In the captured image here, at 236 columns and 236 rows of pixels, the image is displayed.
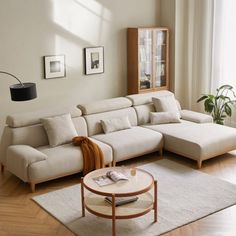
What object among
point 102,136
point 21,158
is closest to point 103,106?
point 102,136

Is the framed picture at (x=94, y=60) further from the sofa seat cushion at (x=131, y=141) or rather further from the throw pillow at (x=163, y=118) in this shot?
the sofa seat cushion at (x=131, y=141)

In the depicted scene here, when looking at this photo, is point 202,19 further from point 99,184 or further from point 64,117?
point 99,184

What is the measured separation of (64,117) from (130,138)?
91cm

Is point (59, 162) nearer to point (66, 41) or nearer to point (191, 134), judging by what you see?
point (191, 134)

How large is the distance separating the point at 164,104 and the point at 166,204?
2274 mm

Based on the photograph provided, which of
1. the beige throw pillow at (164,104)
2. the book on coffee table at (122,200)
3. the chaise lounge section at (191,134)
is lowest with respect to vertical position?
the book on coffee table at (122,200)

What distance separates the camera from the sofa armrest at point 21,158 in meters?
5.22

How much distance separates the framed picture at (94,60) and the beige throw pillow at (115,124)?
1.19 m

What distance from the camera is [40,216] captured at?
4.69 metres

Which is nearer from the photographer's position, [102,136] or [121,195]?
[121,195]

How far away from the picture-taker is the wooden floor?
435 cm

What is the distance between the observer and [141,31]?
7.43m

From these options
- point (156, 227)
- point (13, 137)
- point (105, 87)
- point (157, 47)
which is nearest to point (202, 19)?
point (157, 47)

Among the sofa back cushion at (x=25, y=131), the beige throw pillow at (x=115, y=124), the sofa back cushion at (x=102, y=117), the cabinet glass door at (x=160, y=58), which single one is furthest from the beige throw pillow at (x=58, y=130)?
the cabinet glass door at (x=160, y=58)
